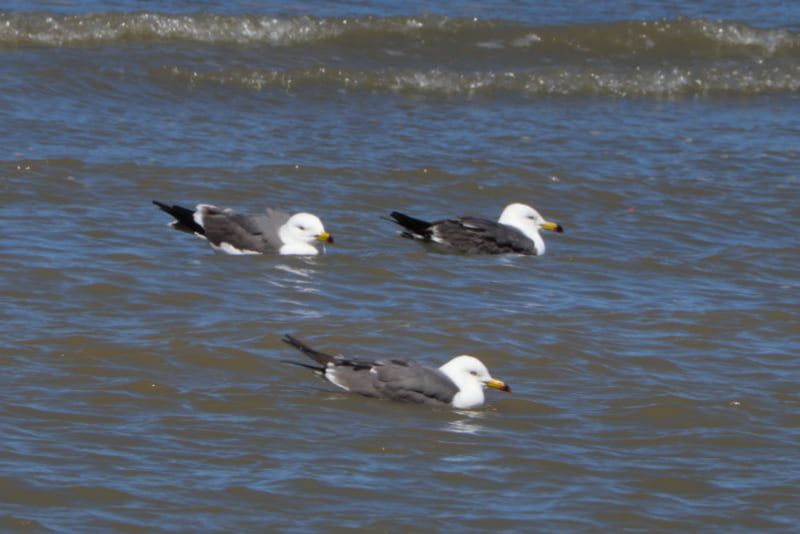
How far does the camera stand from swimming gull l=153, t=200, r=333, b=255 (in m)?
9.30

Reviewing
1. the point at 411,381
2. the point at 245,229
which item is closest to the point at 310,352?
the point at 411,381

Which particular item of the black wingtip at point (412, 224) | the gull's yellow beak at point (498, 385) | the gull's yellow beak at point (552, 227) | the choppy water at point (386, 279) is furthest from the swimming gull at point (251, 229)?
the gull's yellow beak at point (498, 385)

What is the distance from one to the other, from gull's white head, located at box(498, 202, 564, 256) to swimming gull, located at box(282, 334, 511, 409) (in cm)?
346

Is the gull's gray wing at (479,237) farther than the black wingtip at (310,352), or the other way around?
the gull's gray wing at (479,237)

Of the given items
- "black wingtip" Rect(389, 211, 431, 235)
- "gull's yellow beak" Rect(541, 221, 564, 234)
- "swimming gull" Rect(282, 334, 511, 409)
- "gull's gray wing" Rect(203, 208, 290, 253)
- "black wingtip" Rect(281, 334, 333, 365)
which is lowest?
"swimming gull" Rect(282, 334, 511, 409)

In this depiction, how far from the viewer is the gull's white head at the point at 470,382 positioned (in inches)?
257

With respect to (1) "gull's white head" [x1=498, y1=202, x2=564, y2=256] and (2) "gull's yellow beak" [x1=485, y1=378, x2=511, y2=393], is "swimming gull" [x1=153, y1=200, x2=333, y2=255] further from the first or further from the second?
(2) "gull's yellow beak" [x1=485, y1=378, x2=511, y2=393]

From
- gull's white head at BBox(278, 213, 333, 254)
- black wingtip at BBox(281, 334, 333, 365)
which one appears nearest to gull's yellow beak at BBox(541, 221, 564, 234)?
gull's white head at BBox(278, 213, 333, 254)

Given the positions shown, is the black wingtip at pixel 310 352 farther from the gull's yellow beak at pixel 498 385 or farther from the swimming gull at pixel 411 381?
the gull's yellow beak at pixel 498 385

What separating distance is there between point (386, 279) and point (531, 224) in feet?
5.55

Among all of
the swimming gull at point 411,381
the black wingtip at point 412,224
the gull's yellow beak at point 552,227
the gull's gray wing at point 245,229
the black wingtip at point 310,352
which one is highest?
the gull's yellow beak at point 552,227

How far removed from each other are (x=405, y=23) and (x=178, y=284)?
979 centimetres

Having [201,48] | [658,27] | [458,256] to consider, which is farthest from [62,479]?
[658,27]

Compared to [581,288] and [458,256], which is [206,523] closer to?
[581,288]
